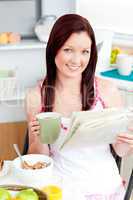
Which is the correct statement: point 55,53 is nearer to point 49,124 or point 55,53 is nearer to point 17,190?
point 49,124

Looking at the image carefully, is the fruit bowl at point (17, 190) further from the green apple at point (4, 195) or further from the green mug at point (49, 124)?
the green mug at point (49, 124)

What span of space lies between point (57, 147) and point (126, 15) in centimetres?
145

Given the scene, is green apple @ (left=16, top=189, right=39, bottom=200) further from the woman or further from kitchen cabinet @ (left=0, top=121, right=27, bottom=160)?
kitchen cabinet @ (left=0, top=121, right=27, bottom=160)

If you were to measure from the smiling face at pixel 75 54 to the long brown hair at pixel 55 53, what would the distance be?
2 centimetres

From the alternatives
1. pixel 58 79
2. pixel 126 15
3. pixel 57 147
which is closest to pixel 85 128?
pixel 57 147

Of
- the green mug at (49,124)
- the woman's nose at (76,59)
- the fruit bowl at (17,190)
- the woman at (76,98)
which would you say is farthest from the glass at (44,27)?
the fruit bowl at (17,190)

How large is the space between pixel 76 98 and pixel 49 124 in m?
0.34

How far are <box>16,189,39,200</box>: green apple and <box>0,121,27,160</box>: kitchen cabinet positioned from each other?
1555mm

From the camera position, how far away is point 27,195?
3.63 feet

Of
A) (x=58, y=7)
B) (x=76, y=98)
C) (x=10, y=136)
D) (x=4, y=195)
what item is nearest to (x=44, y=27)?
(x=58, y=7)

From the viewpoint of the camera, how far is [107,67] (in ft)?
8.58

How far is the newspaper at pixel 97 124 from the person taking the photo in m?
1.22

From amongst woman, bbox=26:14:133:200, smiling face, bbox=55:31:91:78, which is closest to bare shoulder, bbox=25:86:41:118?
woman, bbox=26:14:133:200

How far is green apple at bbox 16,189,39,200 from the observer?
43.3 inches
